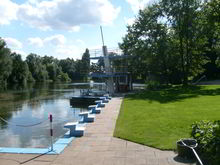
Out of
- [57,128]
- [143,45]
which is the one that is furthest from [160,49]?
[57,128]

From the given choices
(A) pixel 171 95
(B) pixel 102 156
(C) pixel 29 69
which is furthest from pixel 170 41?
(C) pixel 29 69

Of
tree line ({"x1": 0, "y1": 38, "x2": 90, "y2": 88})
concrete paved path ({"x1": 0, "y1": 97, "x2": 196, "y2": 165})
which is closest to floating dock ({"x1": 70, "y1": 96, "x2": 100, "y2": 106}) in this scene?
concrete paved path ({"x1": 0, "y1": 97, "x2": 196, "y2": 165})

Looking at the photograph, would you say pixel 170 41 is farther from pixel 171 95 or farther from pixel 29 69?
pixel 29 69

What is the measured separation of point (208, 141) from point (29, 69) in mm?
90384

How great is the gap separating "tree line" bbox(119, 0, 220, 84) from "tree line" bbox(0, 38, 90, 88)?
41.9ft

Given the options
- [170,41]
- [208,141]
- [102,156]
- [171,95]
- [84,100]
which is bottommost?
[102,156]

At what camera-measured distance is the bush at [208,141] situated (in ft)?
18.3

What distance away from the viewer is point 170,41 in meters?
34.1

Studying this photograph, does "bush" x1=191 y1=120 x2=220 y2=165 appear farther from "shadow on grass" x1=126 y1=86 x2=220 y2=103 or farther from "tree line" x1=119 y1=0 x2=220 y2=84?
"tree line" x1=119 y1=0 x2=220 y2=84

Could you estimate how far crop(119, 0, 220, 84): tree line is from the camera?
3147 cm

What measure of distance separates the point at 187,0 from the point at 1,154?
28.6 meters

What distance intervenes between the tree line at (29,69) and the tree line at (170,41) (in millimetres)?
12763

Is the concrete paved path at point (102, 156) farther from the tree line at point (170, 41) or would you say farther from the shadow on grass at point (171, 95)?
the tree line at point (170, 41)

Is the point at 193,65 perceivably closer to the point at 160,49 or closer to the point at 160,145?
the point at 160,49
